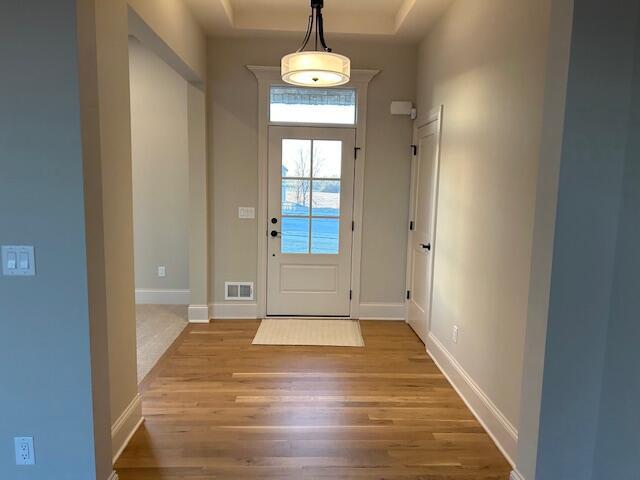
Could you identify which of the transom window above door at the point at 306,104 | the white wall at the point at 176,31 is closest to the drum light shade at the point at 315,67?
the white wall at the point at 176,31

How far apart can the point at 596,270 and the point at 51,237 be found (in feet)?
7.12

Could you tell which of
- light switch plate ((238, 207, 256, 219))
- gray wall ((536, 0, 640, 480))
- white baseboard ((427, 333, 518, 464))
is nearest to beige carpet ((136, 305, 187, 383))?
light switch plate ((238, 207, 256, 219))

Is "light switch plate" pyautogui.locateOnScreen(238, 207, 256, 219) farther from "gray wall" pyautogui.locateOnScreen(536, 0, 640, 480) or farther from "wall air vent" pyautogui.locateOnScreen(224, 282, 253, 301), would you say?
"gray wall" pyautogui.locateOnScreen(536, 0, 640, 480)

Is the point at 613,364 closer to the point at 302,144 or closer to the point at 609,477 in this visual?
the point at 609,477

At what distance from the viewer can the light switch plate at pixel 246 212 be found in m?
4.51

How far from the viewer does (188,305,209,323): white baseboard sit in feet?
14.6

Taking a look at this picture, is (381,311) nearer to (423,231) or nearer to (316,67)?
(423,231)

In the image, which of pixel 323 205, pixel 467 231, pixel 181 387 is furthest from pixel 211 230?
pixel 467 231

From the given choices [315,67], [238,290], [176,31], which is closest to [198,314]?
[238,290]

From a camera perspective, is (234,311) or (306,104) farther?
(234,311)

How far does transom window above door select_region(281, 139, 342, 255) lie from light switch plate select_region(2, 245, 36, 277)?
3014 mm

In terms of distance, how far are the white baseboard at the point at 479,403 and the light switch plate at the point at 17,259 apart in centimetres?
241

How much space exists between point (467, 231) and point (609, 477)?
1592 millimetres

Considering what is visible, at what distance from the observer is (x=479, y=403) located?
A: 8.84ft
